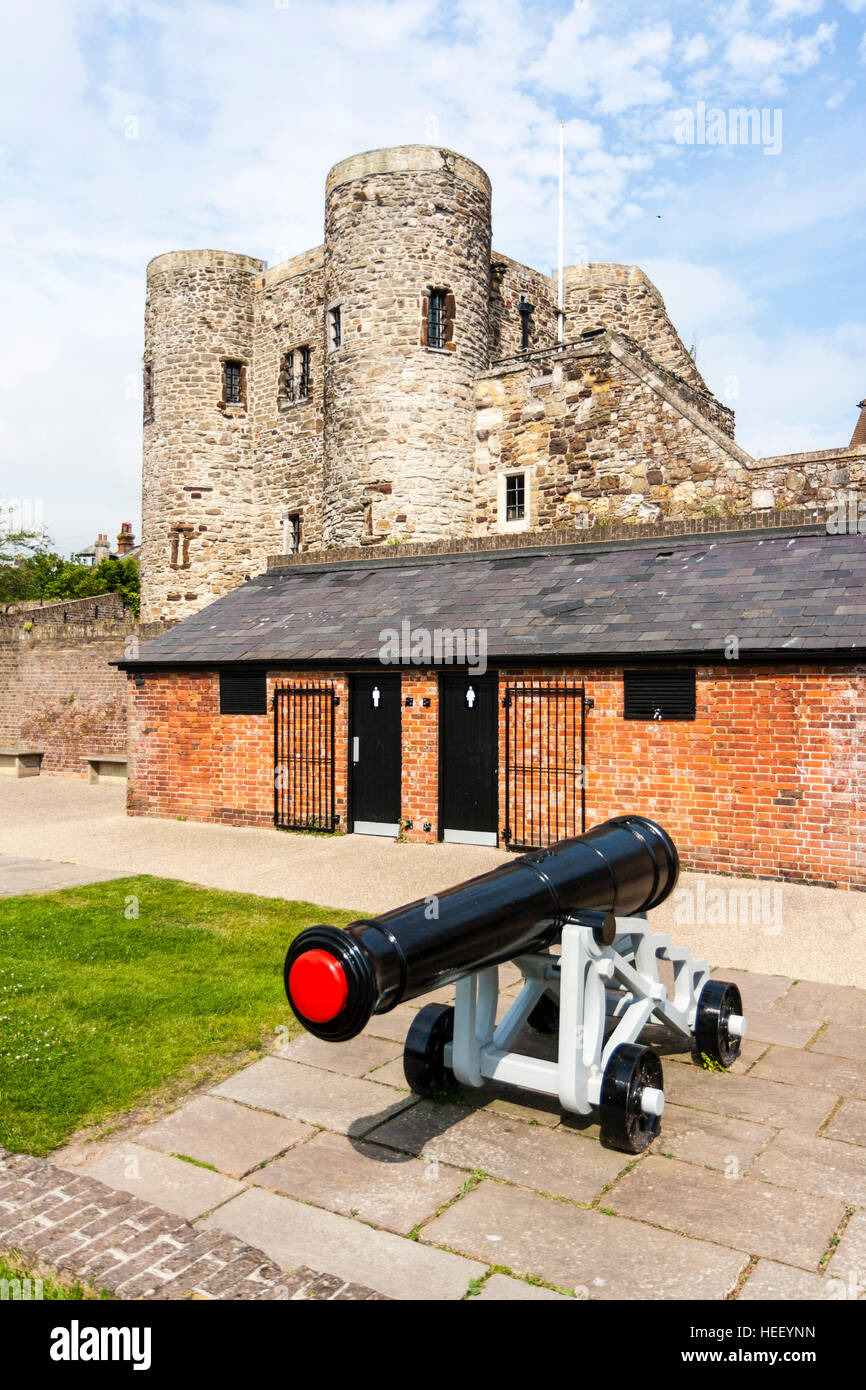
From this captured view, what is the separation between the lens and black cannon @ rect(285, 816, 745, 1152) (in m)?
3.60

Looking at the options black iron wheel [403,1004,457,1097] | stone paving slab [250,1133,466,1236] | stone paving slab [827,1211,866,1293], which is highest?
black iron wheel [403,1004,457,1097]

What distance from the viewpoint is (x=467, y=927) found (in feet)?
13.1

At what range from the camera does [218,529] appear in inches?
1096

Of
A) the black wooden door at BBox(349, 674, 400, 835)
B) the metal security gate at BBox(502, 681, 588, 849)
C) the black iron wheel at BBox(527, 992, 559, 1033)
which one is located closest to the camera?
the black iron wheel at BBox(527, 992, 559, 1033)

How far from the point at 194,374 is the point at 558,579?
733 inches

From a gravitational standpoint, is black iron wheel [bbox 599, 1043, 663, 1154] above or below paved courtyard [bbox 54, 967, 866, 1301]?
above

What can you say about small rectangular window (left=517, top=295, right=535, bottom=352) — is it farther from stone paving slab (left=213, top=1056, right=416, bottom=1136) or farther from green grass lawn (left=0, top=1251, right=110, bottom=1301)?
green grass lawn (left=0, top=1251, right=110, bottom=1301)

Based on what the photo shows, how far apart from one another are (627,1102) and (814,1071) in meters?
1.58

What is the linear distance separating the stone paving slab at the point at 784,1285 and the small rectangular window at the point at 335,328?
22.1m

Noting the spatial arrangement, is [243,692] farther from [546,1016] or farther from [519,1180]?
[519,1180]

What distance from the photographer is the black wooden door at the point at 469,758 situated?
1169 centimetres

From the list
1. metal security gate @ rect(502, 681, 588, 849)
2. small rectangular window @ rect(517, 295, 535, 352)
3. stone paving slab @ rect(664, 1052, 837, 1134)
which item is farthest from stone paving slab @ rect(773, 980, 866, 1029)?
small rectangular window @ rect(517, 295, 535, 352)
